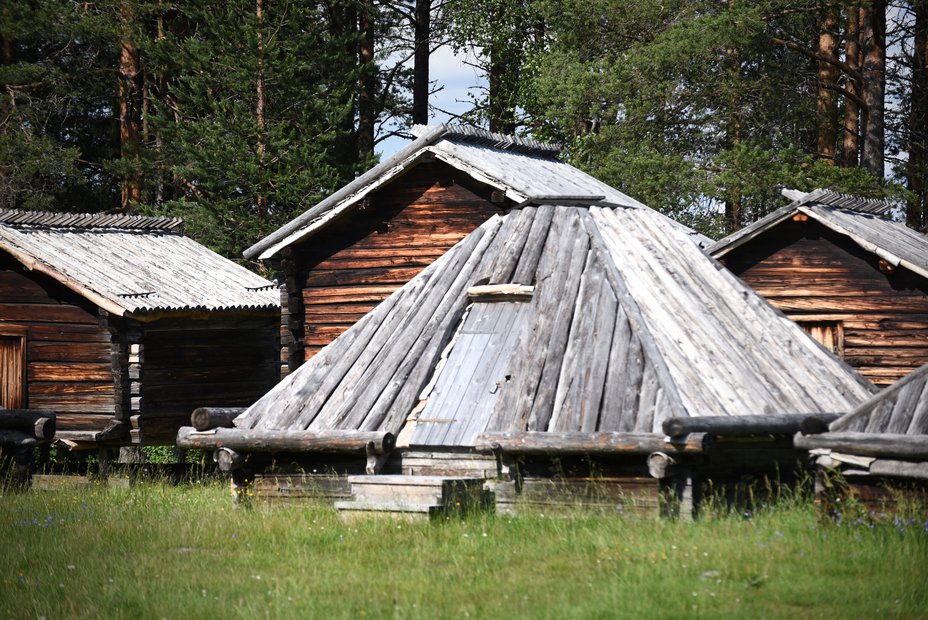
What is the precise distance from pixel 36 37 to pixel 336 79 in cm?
795

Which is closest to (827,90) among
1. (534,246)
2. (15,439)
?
(534,246)

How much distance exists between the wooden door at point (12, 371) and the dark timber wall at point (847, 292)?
39.5 feet

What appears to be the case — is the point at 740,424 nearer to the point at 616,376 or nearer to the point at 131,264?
the point at 616,376

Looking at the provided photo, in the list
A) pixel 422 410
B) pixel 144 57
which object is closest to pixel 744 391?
pixel 422 410

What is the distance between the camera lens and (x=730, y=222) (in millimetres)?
27281

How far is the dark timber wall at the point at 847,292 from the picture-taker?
1830cm

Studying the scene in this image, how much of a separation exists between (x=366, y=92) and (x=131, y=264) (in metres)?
11.8

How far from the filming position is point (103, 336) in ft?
59.7

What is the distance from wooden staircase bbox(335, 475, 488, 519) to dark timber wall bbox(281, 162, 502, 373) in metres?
6.03

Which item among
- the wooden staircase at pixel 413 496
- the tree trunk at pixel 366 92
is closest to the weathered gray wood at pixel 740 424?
the wooden staircase at pixel 413 496

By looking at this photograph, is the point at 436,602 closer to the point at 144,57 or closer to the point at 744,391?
the point at 744,391

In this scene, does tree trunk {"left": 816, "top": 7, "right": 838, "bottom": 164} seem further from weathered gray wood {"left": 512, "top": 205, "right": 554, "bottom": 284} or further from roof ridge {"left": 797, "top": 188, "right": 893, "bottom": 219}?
weathered gray wood {"left": 512, "top": 205, "right": 554, "bottom": 284}

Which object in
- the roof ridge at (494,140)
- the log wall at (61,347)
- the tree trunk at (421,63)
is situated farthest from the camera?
the tree trunk at (421,63)

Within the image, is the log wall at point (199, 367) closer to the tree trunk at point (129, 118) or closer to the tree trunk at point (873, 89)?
the tree trunk at point (129, 118)
